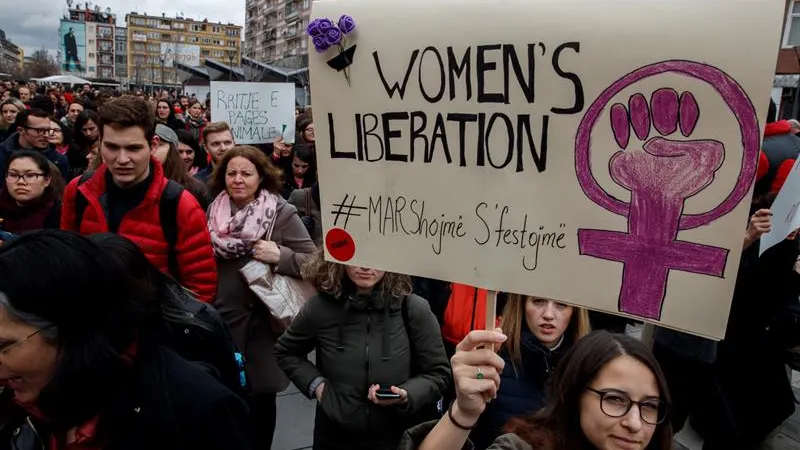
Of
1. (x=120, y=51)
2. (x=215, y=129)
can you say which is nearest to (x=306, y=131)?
(x=215, y=129)

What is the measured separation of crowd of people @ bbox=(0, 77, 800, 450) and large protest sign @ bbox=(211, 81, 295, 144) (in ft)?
4.96

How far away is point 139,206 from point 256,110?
4.11 meters

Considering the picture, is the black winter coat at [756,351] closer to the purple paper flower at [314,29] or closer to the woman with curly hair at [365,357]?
the woman with curly hair at [365,357]

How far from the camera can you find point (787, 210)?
2.42 metres

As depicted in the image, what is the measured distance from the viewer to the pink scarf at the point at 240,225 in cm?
299

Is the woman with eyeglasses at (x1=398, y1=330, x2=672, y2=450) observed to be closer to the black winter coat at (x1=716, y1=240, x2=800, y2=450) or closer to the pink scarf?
the pink scarf

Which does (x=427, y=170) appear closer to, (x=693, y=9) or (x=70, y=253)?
(x=693, y=9)

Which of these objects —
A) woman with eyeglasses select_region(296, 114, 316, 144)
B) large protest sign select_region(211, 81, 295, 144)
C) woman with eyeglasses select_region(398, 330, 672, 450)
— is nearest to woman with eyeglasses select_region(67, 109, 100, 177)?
large protest sign select_region(211, 81, 295, 144)

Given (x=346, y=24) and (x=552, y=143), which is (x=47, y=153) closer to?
(x=346, y=24)

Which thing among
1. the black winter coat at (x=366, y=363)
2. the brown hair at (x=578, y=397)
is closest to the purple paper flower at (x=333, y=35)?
the brown hair at (x=578, y=397)

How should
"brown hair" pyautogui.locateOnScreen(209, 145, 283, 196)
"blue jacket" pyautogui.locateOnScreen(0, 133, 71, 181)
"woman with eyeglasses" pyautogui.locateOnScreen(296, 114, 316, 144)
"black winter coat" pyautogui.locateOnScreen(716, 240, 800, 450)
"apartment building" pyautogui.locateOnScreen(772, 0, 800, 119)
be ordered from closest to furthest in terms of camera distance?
1. "black winter coat" pyautogui.locateOnScreen(716, 240, 800, 450)
2. "brown hair" pyautogui.locateOnScreen(209, 145, 283, 196)
3. "blue jacket" pyautogui.locateOnScreen(0, 133, 71, 181)
4. "woman with eyeglasses" pyautogui.locateOnScreen(296, 114, 316, 144)
5. "apartment building" pyautogui.locateOnScreen(772, 0, 800, 119)

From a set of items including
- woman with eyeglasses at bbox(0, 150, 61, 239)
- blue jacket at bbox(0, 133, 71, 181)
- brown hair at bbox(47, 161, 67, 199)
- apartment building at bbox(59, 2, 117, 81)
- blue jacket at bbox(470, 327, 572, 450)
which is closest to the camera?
blue jacket at bbox(470, 327, 572, 450)

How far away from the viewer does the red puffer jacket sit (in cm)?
251

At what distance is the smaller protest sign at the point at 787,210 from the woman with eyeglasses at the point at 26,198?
3.84m
